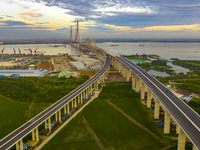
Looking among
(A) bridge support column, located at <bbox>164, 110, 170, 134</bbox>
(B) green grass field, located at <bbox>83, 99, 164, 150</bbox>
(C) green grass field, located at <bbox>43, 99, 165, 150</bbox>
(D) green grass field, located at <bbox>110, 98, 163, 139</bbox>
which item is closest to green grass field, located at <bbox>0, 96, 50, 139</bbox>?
(C) green grass field, located at <bbox>43, 99, 165, 150</bbox>

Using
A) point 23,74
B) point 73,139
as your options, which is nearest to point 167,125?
point 73,139

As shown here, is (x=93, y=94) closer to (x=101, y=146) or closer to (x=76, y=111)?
(x=76, y=111)

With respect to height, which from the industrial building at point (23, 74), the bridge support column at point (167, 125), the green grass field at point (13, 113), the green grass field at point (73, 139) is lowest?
the green grass field at point (73, 139)

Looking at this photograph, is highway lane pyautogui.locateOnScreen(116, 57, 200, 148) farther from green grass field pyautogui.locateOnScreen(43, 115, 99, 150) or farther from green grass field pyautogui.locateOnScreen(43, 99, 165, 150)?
green grass field pyautogui.locateOnScreen(43, 115, 99, 150)

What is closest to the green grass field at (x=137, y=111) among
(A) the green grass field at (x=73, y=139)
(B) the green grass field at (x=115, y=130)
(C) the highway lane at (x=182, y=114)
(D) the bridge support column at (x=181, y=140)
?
(B) the green grass field at (x=115, y=130)

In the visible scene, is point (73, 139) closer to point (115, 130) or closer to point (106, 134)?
point (106, 134)

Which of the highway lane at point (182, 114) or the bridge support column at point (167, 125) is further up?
the highway lane at point (182, 114)

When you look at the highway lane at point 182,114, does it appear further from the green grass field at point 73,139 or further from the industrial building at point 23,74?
the industrial building at point 23,74

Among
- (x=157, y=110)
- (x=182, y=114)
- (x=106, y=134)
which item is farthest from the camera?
(x=157, y=110)

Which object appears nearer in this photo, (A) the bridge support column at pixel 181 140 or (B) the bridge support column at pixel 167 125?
(A) the bridge support column at pixel 181 140
